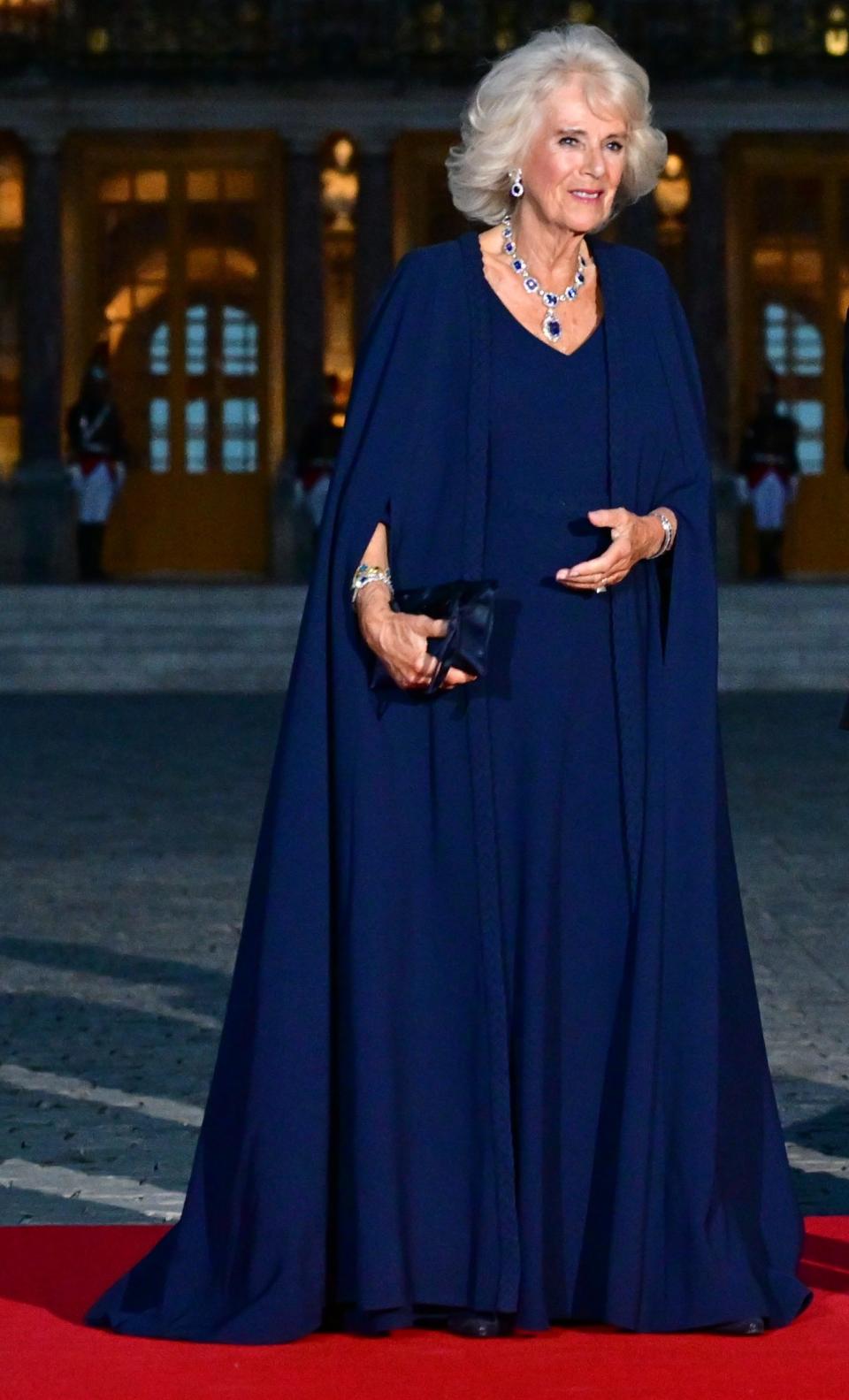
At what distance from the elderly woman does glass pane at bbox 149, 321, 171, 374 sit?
69.3 feet

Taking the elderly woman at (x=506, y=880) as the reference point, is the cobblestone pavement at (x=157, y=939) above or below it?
below

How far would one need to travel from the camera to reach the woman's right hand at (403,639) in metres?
4.03

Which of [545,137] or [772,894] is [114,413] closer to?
[772,894]

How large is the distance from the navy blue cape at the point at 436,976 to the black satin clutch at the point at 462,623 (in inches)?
5.5

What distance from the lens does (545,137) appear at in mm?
4125

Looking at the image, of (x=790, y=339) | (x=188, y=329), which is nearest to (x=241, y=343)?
(x=188, y=329)

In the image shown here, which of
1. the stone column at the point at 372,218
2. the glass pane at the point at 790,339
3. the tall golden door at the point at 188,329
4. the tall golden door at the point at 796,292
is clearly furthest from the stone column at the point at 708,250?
the tall golden door at the point at 188,329

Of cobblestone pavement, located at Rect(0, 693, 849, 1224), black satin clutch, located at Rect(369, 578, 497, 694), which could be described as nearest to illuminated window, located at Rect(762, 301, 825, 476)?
cobblestone pavement, located at Rect(0, 693, 849, 1224)

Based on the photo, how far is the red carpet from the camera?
3.89 metres

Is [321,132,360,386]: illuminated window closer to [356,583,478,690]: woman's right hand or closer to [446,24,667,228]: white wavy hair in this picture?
[446,24,667,228]: white wavy hair

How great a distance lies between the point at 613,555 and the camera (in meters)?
4.07

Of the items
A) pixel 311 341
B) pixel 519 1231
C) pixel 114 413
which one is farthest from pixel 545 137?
pixel 311 341

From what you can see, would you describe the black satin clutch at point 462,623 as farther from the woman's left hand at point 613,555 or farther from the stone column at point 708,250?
the stone column at point 708,250

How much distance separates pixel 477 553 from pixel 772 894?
502cm
